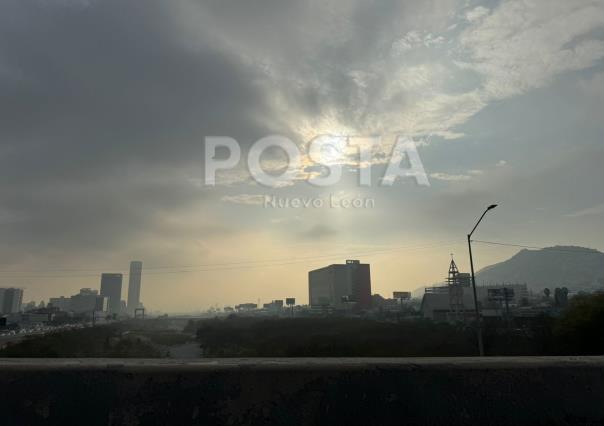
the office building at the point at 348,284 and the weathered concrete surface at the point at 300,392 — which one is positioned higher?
the office building at the point at 348,284

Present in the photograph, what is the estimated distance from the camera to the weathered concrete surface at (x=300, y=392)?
2.01 metres

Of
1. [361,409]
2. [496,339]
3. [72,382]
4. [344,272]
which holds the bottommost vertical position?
[496,339]

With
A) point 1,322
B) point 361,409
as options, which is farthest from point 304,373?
point 1,322

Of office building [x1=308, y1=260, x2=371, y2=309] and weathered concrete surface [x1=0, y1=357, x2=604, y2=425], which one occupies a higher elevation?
office building [x1=308, y1=260, x2=371, y2=309]

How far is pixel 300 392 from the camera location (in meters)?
2.08

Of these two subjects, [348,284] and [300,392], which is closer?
[300,392]

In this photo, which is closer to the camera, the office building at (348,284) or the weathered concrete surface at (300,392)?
the weathered concrete surface at (300,392)

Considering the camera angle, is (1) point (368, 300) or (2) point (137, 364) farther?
(1) point (368, 300)

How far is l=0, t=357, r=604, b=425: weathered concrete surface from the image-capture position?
2008mm

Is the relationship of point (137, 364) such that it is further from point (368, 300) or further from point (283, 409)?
point (368, 300)

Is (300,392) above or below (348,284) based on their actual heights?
below

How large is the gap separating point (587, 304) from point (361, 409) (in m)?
29.1

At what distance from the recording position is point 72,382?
2.04 meters

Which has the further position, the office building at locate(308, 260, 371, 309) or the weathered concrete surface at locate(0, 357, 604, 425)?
the office building at locate(308, 260, 371, 309)
